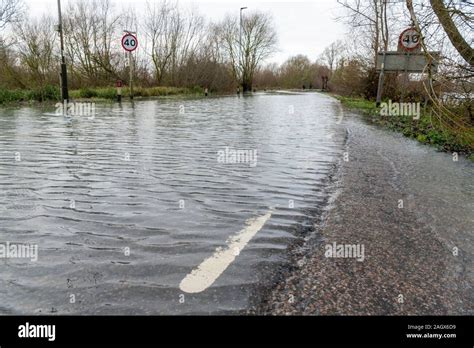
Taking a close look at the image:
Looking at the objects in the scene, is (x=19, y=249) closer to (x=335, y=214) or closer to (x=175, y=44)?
(x=335, y=214)

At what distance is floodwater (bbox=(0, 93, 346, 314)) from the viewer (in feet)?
7.61

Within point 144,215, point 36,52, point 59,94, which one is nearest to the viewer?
point 144,215

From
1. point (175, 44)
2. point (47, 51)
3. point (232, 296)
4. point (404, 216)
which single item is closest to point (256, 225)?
point (232, 296)

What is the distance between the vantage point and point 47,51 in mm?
32875

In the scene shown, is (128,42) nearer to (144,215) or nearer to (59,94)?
(59,94)

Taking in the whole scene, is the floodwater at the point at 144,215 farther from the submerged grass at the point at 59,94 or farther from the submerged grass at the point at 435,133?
the submerged grass at the point at 59,94

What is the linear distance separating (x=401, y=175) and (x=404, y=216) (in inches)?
80.9

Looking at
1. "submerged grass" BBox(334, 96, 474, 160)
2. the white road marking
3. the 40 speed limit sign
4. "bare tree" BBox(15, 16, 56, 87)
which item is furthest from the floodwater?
"bare tree" BBox(15, 16, 56, 87)

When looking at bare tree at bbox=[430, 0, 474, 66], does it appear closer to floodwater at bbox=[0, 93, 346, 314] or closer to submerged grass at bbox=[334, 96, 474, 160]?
submerged grass at bbox=[334, 96, 474, 160]

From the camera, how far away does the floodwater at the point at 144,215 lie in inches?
91.3

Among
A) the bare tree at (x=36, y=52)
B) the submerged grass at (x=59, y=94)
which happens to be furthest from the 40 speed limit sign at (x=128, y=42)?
the bare tree at (x=36, y=52)

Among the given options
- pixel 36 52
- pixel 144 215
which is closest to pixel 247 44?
pixel 36 52

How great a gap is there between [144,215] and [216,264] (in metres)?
1.33

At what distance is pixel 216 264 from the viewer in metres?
2.71
